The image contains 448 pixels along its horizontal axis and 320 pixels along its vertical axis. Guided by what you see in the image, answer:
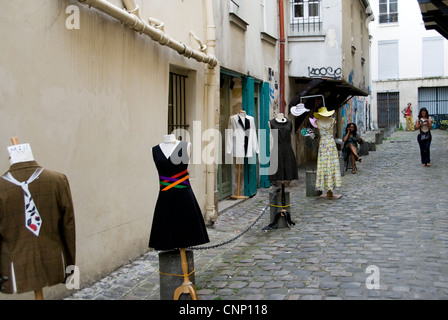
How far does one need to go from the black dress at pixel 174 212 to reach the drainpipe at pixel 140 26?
1.67 metres

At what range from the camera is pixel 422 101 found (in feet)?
115

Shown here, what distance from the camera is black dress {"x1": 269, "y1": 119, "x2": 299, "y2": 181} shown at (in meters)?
8.14

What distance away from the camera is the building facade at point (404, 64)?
111 ft

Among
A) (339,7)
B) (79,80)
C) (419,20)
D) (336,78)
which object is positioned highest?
(419,20)

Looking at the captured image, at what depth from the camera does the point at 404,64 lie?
34.8 metres

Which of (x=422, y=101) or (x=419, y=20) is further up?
(x=419, y=20)

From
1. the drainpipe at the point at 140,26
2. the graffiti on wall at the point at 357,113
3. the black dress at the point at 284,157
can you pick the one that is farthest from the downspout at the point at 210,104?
the graffiti on wall at the point at 357,113

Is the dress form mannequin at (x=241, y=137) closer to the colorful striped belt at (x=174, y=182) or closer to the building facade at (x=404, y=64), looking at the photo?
the colorful striped belt at (x=174, y=182)

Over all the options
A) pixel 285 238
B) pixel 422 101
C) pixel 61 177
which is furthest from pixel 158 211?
pixel 422 101

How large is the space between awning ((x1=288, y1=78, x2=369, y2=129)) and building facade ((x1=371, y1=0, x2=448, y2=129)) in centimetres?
1638

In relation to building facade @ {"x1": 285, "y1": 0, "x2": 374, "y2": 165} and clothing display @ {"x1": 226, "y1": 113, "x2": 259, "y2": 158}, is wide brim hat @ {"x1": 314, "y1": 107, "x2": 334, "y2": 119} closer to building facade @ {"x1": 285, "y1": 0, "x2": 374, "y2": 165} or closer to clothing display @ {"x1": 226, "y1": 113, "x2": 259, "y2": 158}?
clothing display @ {"x1": 226, "y1": 113, "x2": 259, "y2": 158}

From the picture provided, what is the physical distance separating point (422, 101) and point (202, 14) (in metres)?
29.7

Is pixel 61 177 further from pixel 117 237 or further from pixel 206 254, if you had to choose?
pixel 206 254

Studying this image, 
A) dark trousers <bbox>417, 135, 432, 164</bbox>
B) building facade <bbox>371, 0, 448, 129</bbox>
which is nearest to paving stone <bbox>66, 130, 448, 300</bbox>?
dark trousers <bbox>417, 135, 432, 164</bbox>
